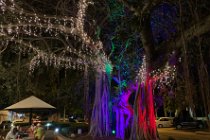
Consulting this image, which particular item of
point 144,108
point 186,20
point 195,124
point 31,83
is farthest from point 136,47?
point 195,124

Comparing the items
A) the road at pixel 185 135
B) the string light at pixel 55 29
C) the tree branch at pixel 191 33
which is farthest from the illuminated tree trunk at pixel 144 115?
the road at pixel 185 135

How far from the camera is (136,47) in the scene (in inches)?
493

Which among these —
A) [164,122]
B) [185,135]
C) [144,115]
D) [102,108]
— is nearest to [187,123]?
[164,122]

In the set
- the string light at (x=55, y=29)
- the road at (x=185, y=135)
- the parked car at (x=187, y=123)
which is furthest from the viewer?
the parked car at (x=187, y=123)

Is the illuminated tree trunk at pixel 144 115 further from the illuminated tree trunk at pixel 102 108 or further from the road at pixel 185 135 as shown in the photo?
the road at pixel 185 135

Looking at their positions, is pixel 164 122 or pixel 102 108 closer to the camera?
pixel 102 108

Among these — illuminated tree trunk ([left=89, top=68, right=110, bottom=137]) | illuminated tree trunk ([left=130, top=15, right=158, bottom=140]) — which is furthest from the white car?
illuminated tree trunk ([left=130, top=15, right=158, bottom=140])

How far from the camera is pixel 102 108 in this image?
1233 cm

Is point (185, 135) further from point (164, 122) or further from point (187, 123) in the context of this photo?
point (164, 122)

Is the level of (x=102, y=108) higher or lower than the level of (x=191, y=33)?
lower

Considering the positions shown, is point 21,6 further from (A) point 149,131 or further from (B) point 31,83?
(B) point 31,83

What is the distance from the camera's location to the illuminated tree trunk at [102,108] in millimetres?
12319

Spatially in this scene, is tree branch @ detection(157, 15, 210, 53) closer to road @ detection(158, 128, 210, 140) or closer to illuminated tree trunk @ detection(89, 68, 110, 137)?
illuminated tree trunk @ detection(89, 68, 110, 137)

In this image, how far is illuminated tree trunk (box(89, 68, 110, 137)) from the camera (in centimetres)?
1232
